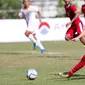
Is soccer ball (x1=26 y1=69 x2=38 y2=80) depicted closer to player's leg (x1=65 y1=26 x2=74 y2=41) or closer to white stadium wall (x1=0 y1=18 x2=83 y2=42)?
player's leg (x1=65 y1=26 x2=74 y2=41)

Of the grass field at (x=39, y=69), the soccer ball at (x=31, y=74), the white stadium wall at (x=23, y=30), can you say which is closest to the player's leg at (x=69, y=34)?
the grass field at (x=39, y=69)

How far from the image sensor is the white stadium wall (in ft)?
101

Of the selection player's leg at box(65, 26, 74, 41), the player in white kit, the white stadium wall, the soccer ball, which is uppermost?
the soccer ball

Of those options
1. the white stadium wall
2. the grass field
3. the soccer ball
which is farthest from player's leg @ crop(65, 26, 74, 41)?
the white stadium wall

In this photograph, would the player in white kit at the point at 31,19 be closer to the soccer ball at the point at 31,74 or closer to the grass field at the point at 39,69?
the grass field at the point at 39,69

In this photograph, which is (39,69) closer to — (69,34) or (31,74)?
(69,34)

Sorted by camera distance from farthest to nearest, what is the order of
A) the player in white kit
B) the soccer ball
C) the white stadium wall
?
the white stadium wall < the player in white kit < the soccer ball

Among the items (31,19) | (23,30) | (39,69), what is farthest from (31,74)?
(23,30)

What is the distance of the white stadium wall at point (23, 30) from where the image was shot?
1217 inches

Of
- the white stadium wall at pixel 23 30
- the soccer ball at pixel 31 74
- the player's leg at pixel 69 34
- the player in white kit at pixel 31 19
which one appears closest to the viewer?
the soccer ball at pixel 31 74

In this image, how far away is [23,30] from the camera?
102 ft

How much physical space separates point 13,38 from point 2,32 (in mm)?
Result: 921

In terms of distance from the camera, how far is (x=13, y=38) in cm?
3122

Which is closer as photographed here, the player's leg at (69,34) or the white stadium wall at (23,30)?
the player's leg at (69,34)
